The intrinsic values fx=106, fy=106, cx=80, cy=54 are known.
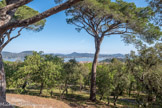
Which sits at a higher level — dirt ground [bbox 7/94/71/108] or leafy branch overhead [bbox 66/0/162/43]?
leafy branch overhead [bbox 66/0/162/43]

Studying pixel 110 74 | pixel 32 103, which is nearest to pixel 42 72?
pixel 32 103

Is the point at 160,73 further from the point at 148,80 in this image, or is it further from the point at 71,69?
the point at 71,69

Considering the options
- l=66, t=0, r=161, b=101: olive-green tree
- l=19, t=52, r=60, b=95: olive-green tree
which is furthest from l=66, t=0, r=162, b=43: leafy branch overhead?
l=19, t=52, r=60, b=95: olive-green tree

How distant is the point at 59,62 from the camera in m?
8.93

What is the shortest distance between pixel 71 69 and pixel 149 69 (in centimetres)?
572

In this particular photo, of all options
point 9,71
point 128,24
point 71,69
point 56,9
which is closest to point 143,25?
point 128,24

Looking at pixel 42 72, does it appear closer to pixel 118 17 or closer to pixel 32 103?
pixel 32 103

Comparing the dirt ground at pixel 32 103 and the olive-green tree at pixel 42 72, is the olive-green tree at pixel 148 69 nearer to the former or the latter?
the dirt ground at pixel 32 103

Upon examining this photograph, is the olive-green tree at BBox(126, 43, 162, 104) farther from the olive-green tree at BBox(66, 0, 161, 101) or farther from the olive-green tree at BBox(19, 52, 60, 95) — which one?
the olive-green tree at BBox(19, 52, 60, 95)

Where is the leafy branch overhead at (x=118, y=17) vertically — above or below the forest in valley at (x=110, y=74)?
above

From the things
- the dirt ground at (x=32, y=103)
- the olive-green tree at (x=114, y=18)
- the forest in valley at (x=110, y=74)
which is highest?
the olive-green tree at (x=114, y=18)

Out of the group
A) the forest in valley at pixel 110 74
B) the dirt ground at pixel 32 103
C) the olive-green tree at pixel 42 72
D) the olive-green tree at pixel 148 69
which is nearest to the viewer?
the dirt ground at pixel 32 103

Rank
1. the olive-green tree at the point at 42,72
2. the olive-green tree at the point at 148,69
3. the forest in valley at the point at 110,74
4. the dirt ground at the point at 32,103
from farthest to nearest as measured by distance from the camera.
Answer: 1. the olive-green tree at the point at 42,72
2. the forest in valley at the point at 110,74
3. the olive-green tree at the point at 148,69
4. the dirt ground at the point at 32,103

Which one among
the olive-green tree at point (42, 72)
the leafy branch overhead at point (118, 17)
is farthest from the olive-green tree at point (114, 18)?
the olive-green tree at point (42, 72)
